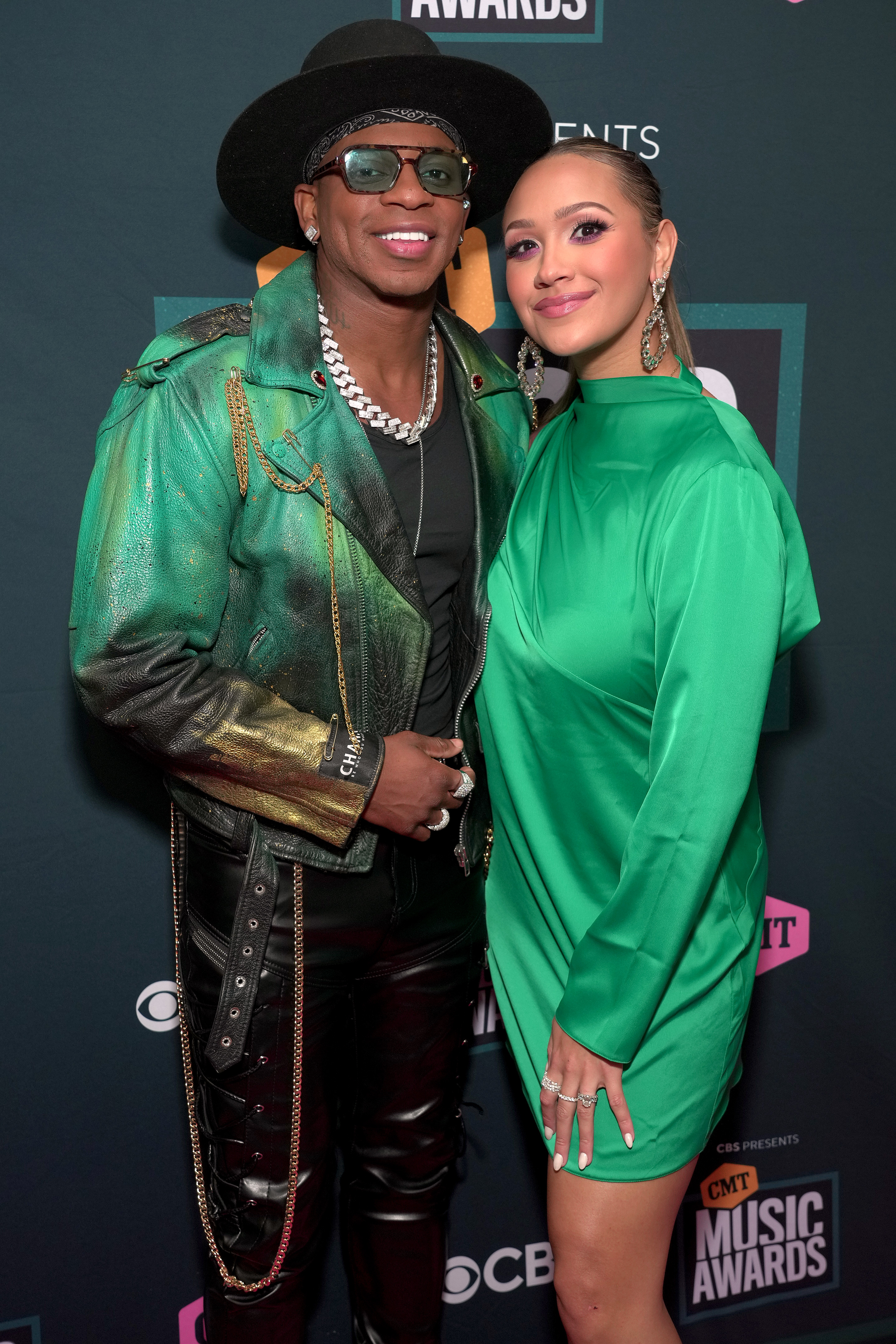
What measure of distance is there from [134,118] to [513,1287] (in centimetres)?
252

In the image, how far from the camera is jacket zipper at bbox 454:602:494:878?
5.60 ft

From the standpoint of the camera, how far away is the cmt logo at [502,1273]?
2.46 metres

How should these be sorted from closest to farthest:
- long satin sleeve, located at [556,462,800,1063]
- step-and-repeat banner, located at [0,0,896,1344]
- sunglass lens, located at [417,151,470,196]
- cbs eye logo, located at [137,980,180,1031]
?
long satin sleeve, located at [556,462,800,1063] → sunglass lens, located at [417,151,470,196] → step-and-repeat banner, located at [0,0,896,1344] → cbs eye logo, located at [137,980,180,1031]

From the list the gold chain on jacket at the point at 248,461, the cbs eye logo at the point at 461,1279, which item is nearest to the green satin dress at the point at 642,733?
the gold chain on jacket at the point at 248,461

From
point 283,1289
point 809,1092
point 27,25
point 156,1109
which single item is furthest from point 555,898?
point 27,25

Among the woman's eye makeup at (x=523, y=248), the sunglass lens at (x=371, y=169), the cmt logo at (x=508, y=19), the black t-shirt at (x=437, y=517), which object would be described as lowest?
the black t-shirt at (x=437, y=517)

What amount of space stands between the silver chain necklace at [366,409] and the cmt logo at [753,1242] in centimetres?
178

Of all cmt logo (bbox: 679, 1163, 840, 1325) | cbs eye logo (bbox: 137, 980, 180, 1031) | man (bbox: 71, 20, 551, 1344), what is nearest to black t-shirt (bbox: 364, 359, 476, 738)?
man (bbox: 71, 20, 551, 1344)

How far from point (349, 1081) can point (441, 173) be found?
1485 millimetres

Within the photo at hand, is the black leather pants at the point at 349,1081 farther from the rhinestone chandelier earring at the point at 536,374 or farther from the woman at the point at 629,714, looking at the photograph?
the rhinestone chandelier earring at the point at 536,374

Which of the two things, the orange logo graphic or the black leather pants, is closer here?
the black leather pants

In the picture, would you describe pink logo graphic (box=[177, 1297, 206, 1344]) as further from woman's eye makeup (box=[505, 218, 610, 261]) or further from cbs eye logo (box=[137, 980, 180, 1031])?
woman's eye makeup (box=[505, 218, 610, 261])

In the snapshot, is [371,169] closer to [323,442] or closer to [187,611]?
[323,442]

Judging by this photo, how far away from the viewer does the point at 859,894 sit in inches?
99.2
